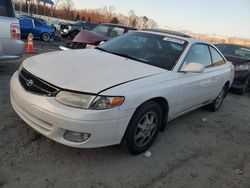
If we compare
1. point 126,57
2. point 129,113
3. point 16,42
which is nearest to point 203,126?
point 126,57

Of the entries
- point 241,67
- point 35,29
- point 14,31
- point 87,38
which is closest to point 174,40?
point 14,31

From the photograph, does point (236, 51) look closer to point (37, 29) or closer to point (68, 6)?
point (37, 29)

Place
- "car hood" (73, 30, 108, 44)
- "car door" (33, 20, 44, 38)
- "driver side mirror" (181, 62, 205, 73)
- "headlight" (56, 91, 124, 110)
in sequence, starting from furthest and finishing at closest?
"car door" (33, 20, 44, 38) < "car hood" (73, 30, 108, 44) < "driver side mirror" (181, 62, 205, 73) < "headlight" (56, 91, 124, 110)

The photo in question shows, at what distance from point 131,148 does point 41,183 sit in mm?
1094

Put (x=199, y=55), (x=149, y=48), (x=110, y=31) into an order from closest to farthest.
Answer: (x=149, y=48) < (x=199, y=55) < (x=110, y=31)

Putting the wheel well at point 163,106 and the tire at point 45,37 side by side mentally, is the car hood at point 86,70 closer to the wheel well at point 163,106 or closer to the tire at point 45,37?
the wheel well at point 163,106

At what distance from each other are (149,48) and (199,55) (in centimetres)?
89

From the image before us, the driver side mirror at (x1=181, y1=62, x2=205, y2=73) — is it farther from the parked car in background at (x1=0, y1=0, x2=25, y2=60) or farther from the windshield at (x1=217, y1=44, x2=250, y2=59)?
the windshield at (x1=217, y1=44, x2=250, y2=59)

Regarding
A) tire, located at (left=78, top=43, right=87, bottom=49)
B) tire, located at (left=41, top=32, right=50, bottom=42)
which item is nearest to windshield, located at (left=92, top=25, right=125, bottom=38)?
tire, located at (left=78, top=43, right=87, bottom=49)

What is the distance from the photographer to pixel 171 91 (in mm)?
3412

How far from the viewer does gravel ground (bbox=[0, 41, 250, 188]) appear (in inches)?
Result: 105

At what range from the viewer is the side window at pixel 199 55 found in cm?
396

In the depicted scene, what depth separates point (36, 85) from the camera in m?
2.84

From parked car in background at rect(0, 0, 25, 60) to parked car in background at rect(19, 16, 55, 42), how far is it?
33.0ft
